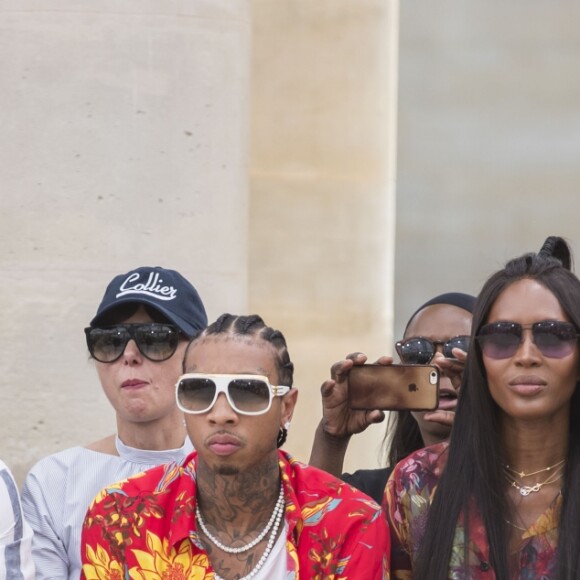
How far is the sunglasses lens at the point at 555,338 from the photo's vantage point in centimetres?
366

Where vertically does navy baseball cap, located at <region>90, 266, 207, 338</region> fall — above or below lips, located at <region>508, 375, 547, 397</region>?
above

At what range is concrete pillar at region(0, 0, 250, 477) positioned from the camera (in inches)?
224

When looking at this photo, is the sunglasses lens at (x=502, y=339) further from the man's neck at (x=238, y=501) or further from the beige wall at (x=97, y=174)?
the beige wall at (x=97, y=174)

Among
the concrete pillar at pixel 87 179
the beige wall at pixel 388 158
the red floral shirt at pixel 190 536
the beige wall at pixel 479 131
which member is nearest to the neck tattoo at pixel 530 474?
the red floral shirt at pixel 190 536

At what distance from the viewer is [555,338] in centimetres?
367

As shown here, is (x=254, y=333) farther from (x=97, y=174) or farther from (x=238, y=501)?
(x=97, y=174)

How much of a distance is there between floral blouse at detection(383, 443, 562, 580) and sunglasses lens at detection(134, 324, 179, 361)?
2.90 feet

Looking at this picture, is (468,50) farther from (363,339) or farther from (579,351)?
(579,351)

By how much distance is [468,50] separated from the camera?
819cm

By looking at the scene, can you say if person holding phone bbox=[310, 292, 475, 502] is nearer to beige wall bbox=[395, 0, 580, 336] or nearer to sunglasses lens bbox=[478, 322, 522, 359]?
sunglasses lens bbox=[478, 322, 522, 359]

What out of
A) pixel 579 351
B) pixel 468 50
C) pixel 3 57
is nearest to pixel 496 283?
pixel 579 351

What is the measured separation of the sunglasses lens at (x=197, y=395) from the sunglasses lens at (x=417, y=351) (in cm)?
102

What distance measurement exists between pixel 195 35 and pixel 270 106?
2135 millimetres

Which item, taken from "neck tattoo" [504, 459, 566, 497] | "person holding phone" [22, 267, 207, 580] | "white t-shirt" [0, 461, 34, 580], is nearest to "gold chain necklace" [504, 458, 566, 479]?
"neck tattoo" [504, 459, 566, 497]
